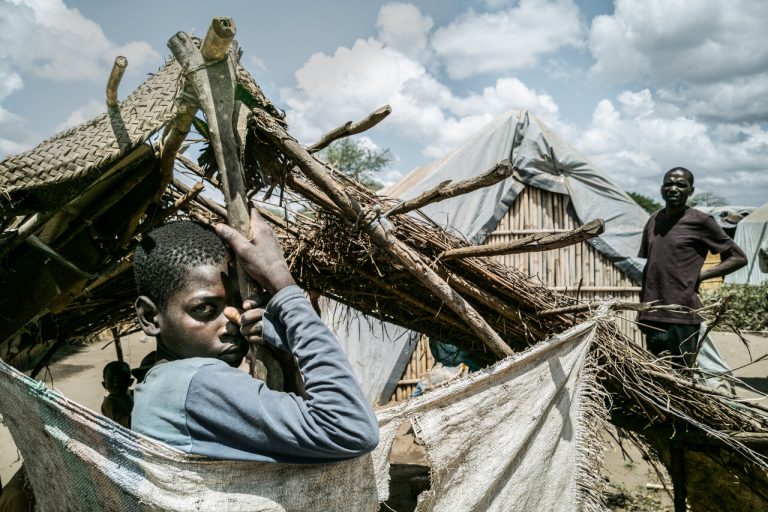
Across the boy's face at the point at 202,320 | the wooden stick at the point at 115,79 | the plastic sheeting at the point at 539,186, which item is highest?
the plastic sheeting at the point at 539,186

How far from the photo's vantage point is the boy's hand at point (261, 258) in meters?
1.44

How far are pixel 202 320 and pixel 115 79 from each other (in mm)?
801

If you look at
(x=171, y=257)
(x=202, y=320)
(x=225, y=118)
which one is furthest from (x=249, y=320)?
(x=225, y=118)

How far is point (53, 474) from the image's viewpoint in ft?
5.55

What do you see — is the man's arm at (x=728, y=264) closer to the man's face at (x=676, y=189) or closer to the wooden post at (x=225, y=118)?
the man's face at (x=676, y=189)

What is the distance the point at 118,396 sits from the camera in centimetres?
330

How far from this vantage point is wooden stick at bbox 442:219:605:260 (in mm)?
1711

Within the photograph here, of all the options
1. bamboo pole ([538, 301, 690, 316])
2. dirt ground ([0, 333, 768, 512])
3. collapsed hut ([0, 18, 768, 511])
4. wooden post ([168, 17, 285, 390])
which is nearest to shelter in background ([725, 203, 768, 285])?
dirt ground ([0, 333, 768, 512])

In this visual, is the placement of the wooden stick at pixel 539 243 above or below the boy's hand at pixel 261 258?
above

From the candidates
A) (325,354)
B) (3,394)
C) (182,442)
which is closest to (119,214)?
(3,394)

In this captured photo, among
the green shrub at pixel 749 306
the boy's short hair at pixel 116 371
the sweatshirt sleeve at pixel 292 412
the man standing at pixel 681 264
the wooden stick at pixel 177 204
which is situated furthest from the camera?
the green shrub at pixel 749 306

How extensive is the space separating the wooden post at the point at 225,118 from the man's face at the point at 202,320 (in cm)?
7

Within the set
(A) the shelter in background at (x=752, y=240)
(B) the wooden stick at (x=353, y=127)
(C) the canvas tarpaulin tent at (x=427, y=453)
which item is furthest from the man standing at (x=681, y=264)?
(A) the shelter in background at (x=752, y=240)

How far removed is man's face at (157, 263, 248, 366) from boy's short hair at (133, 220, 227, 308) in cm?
3
